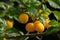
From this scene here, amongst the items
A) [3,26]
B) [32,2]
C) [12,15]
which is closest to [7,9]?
[12,15]

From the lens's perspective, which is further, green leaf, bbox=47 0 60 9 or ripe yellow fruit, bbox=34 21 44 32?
green leaf, bbox=47 0 60 9

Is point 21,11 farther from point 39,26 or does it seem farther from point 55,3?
point 39,26

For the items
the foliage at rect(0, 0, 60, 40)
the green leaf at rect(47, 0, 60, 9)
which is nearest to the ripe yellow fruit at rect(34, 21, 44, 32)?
the foliage at rect(0, 0, 60, 40)

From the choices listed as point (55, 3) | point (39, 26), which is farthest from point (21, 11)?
point (39, 26)

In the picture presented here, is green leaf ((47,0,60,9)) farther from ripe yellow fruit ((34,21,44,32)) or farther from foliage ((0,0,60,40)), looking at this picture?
ripe yellow fruit ((34,21,44,32))

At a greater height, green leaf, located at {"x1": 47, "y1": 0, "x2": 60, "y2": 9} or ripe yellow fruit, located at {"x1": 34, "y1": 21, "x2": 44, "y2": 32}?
green leaf, located at {"x1": 47, "y1": 0, "x2": 60, "y2": 9}

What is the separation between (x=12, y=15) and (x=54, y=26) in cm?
37

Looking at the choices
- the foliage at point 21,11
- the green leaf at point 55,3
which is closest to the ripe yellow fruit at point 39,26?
the foliage at point 21,11

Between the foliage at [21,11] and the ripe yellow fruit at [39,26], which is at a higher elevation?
the foliage at [21,11]

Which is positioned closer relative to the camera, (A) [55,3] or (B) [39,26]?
(B) [39,26]

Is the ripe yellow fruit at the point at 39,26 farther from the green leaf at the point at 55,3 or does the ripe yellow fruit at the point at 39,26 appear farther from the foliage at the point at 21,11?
the green leaf at the point at 55,3

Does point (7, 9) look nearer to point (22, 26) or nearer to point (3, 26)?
point (22, 26)

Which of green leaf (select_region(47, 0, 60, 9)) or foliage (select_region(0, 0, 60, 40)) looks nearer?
foliage (select_region(0, 0, 60, 40))

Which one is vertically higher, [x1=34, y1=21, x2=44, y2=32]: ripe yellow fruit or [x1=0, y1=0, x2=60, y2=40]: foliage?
[x1=0, y1=0, x2=60, y2=40]: foliage
